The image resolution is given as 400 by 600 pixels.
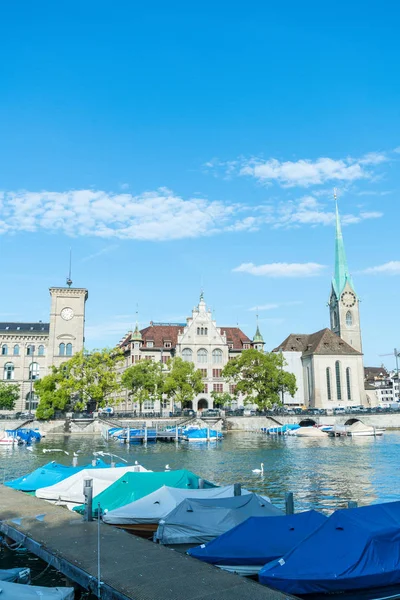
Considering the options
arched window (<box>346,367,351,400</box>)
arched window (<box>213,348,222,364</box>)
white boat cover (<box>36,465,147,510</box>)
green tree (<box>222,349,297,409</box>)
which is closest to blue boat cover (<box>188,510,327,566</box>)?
white boat cover (<box>36,465,147,510</box>)

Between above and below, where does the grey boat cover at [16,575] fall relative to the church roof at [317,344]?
below

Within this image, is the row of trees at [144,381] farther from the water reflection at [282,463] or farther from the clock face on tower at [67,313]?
the clock face on tower at [67,313]

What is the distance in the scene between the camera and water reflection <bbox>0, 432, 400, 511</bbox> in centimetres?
3459

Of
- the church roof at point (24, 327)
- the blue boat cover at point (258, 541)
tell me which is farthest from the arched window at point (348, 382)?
the blue boat cover at point (258, 541)

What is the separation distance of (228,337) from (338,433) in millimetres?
38786

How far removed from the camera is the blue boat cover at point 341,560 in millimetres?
14391

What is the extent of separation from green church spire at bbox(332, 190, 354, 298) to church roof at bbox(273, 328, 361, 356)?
75.3 feet

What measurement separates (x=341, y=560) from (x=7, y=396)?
9611 cm

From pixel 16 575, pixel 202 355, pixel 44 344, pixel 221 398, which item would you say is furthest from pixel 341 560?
pixel 44 344

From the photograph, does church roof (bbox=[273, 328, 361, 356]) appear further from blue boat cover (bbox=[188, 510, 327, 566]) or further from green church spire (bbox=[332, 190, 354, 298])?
blue boat cover (bbox=[188, 510, 327, 566])

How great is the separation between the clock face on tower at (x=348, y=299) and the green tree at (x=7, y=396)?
89.7 metres

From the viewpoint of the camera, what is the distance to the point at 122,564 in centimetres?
1553

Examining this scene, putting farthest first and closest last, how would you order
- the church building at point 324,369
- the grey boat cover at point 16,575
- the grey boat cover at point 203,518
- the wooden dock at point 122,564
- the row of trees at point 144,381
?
the church building at point 324,369 → the row of trees at point 144,381 → the grey boat cover at point 203,518 → the grey boat cover at point 16,575 → the wooden dock at point 122,564

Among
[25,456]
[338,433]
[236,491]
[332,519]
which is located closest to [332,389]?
[338,433]
